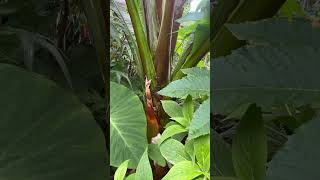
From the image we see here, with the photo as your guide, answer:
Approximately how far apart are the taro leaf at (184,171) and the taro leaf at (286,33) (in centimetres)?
34

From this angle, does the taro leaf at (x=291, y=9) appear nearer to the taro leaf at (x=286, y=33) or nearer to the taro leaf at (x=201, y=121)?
the taro leaf at (x=286, y=33)

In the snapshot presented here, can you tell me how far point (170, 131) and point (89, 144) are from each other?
0.22m

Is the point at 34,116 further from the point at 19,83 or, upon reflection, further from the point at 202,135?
the point at 202,135

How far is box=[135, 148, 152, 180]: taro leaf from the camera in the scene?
2.32ft

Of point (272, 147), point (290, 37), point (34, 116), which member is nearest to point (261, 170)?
point (272, 147)

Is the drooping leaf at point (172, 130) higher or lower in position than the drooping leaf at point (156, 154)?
higher

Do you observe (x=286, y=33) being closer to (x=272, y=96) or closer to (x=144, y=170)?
(x=272, y=96)

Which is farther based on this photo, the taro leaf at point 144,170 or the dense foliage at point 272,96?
the taro leaf at point 144,170

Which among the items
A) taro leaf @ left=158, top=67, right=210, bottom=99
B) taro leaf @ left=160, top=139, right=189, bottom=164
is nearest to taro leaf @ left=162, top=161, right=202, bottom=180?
taro leaf @ left=160, top=139, right=189, bottom=164

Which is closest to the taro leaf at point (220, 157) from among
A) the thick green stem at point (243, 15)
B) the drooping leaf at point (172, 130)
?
the thick green stem at point (243, 15)

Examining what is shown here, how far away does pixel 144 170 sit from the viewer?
713mm

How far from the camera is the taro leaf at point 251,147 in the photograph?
394 millimetres

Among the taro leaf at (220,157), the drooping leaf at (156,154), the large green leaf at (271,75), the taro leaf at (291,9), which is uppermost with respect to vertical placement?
the taro leaf at (291,9)

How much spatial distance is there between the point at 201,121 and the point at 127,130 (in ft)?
0.75
